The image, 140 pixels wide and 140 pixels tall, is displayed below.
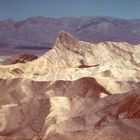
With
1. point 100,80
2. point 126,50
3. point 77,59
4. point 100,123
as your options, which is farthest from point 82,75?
point 100,123

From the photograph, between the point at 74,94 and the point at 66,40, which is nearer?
the point at 74,94

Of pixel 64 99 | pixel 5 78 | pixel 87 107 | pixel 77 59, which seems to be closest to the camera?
pixel 87 107

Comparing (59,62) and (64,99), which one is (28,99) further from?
(59,62)

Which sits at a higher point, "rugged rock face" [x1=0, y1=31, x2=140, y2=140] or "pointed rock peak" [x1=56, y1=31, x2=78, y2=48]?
"pointed rock peak" [x1=56, y1=31, x2=78, y2=48]

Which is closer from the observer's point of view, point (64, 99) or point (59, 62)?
point (64, 99)

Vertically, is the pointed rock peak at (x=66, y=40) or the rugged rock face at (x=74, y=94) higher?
the pointed rock peak at (x=66, y=40)

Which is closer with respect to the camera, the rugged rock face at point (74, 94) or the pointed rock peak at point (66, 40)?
the rugged rock face at point (74, 94)

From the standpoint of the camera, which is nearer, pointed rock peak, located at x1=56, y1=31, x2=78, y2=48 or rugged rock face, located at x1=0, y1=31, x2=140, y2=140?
rugged rock face, located at x1=0, y1=31, x2=140, y2=140

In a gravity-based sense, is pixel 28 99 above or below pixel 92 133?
below
